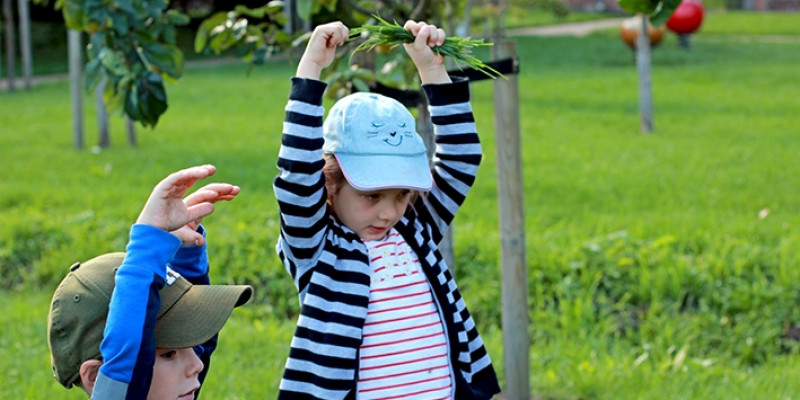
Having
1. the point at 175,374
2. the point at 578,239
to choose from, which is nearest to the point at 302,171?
the point at 175,374

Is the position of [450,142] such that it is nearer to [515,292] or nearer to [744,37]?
[515,292]

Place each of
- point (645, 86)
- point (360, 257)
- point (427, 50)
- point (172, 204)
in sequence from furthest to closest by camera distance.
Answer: point (645, 86) → point (427, 50) → point (360, 257) → point (172, 204)

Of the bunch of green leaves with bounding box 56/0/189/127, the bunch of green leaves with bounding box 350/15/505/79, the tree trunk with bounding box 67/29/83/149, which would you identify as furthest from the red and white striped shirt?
the tree trunk with bounding box 67/29/83/149

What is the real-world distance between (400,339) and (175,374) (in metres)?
0.51

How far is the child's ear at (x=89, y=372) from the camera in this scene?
1810 mm

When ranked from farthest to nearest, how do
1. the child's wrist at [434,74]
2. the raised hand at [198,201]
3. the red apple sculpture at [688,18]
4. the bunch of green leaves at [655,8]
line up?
the red apple sculpture at [688,18]
the bunch of green leaves at [655,8]
the child's wrist at [434,74]
the raised hand at [198,201]

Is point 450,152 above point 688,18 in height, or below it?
above

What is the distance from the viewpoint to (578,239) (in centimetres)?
548

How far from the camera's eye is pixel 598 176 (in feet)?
24.2

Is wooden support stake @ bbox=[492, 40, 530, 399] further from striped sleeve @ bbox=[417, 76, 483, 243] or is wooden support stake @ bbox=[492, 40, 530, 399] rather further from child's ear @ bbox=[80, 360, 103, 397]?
child's ear @ bbox=[80, 360, 103, 397]

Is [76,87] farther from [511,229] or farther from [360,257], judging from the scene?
[360,257]

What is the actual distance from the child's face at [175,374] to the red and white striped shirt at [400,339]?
40cm

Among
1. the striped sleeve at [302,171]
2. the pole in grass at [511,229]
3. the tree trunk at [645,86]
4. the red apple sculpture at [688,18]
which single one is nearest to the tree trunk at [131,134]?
the tree trunk at [645,86]

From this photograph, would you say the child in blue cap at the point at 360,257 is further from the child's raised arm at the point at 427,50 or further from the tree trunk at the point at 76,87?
the tree trunk at the point at 76,87
